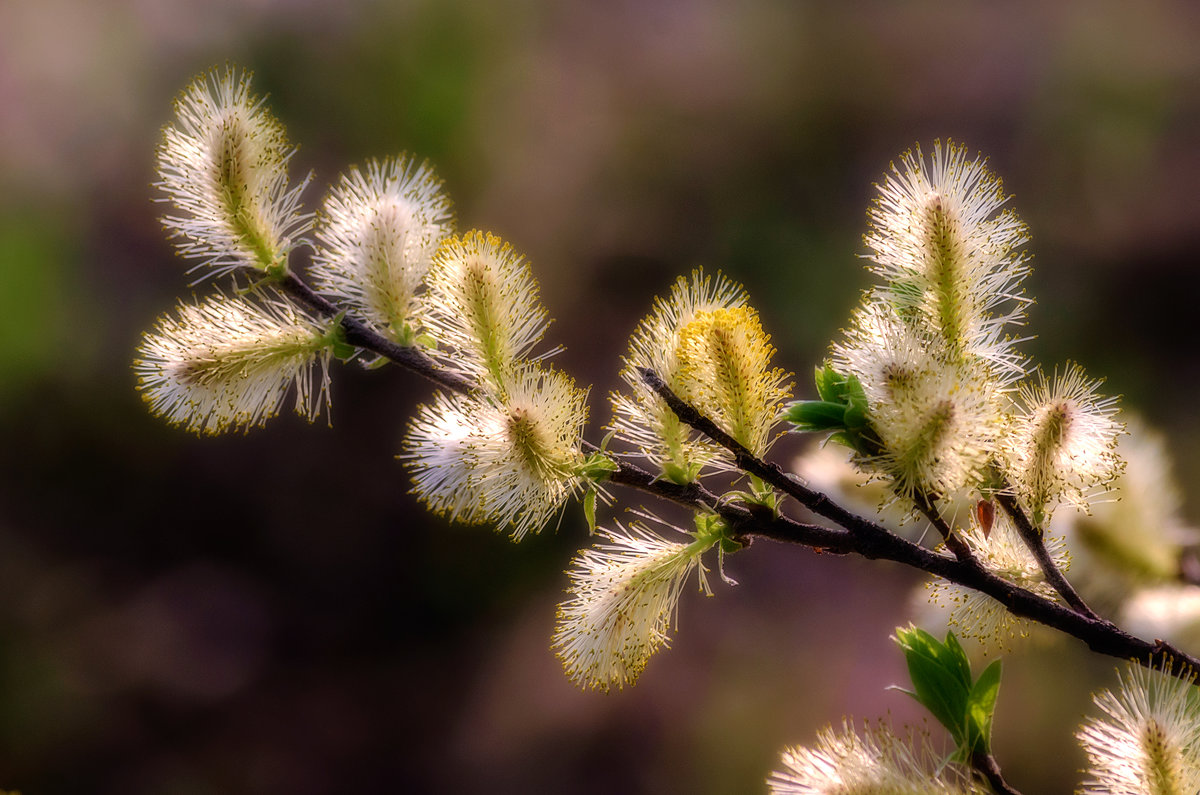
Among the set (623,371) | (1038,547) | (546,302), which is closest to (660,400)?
(623,371)

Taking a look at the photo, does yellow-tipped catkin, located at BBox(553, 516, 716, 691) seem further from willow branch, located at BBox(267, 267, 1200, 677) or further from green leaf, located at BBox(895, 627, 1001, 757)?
green leaf, located at BBox(895, 627, 1001, 757)

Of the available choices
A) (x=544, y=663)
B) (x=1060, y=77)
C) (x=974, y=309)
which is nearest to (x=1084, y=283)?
(x=1060, y=77)

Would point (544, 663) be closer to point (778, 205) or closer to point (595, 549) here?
point (778, 205)

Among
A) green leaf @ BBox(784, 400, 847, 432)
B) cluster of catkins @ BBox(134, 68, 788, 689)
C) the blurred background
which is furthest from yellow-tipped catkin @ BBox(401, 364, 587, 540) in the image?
the blurred background

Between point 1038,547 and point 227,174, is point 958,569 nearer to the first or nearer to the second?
point 1038,547

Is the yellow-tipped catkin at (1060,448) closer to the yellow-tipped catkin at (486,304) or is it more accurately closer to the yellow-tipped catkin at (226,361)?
the yellow-tipped catkin at (486,304)

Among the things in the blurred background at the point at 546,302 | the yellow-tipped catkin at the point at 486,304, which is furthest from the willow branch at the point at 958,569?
the blurred background at the point at 546,302

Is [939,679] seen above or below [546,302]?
below
